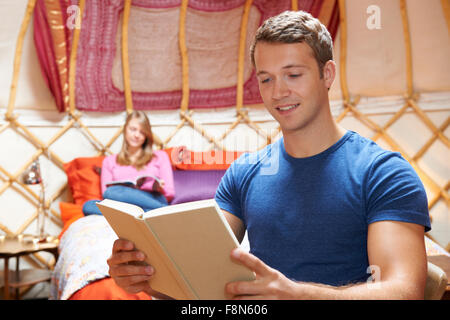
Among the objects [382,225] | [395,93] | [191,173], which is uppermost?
[395,93]

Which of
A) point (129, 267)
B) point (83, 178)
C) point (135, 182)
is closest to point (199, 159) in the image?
point (135, 182)

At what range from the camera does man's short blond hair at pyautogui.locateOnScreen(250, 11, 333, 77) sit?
2.94 ft

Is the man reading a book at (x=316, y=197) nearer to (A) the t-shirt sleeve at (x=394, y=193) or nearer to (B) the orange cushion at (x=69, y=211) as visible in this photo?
(A) the t-shirt sleeve at (x=394, y=193)

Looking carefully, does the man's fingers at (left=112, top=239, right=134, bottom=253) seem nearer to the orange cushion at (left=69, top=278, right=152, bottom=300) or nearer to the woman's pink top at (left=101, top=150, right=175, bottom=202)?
the orange cushion at (left=69, top=278, right=152, bottom=300)

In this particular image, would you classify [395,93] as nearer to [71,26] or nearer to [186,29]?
[186,29]

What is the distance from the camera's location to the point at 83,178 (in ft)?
8.89

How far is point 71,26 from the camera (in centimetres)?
275

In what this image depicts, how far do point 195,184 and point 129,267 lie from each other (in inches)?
74.4

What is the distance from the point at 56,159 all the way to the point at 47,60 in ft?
2.17

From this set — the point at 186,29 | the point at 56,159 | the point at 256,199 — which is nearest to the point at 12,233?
the point at 56,159

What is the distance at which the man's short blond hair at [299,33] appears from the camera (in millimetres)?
897

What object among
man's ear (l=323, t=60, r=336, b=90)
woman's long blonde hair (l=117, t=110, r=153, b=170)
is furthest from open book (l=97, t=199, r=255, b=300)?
woman's long blonde hair (l=117, t=110, r=153, b=170)

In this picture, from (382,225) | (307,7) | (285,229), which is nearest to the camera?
(382,225)

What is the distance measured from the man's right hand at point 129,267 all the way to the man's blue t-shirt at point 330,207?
0.91 ft
